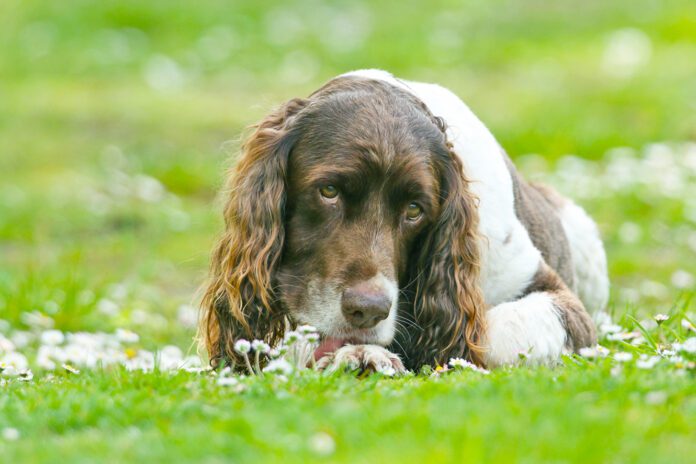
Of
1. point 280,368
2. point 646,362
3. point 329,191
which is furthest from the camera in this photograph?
point 329,191

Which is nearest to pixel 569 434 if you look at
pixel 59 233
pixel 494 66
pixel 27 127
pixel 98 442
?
pixel 98 442

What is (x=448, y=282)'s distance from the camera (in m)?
5.05

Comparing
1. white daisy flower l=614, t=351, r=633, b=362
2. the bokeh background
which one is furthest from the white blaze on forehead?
the bokeh background

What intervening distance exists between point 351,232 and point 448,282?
0.64 metres

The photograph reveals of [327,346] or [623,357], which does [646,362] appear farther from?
[327,346]

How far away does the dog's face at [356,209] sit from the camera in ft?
14.8

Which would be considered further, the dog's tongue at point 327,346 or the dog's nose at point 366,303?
the dog's tongue at point 327,346

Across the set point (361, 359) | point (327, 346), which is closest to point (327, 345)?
point (327, 346)

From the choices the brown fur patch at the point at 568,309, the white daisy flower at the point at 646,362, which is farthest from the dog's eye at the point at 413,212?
the white daisy flower at the point at 646,362

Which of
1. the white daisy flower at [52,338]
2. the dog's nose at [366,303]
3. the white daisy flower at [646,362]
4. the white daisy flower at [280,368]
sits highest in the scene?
the dog's nose at [366,303]

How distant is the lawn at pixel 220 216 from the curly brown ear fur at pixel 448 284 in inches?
22.3

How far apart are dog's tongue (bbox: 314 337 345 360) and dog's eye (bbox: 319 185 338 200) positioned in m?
0.59

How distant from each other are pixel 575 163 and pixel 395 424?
834 cm

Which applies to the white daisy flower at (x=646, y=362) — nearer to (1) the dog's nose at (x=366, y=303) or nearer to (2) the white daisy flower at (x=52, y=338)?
(1) the dog's nose at (x=366, y=303)
